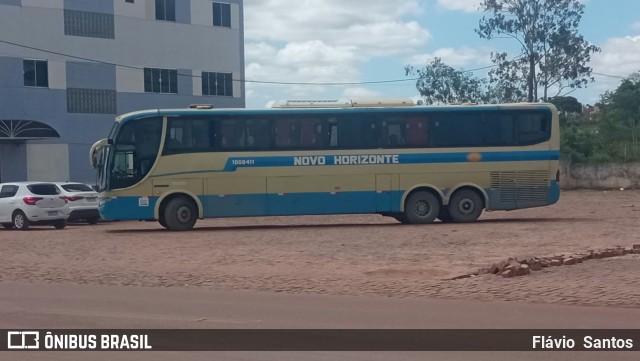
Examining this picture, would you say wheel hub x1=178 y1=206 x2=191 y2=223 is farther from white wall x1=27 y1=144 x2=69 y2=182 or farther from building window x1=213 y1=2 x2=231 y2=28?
building window x1=213 y1=2 x2=231 y2=28

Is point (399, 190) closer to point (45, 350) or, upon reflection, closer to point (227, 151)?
point (227, 151)

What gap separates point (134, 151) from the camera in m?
25.6

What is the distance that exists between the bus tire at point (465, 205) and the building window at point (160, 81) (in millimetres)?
27508

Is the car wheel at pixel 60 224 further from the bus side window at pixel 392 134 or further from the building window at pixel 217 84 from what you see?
the building window at pixel 217 84

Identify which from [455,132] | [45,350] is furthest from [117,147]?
[45,350]

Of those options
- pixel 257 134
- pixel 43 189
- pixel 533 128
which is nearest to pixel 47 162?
pixel 43 189

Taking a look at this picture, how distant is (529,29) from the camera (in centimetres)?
5638

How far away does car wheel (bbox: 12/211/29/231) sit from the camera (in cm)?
2844

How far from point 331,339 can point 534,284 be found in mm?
4919

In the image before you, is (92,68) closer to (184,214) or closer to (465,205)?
(184,214)

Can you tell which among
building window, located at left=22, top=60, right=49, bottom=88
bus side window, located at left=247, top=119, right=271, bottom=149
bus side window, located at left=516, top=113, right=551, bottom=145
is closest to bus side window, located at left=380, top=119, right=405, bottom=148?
bus side window, located at left=247, top=119, right=271, bottom=149

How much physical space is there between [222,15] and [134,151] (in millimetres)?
29190

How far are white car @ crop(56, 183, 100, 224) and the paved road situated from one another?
54.5 feet

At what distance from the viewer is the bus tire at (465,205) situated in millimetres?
26875
